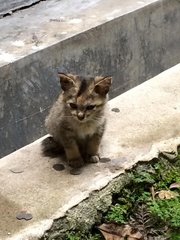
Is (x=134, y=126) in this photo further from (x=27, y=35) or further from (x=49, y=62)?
(x=27, y=35)

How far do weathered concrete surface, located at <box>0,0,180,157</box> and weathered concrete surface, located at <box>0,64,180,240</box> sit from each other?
2.66ft

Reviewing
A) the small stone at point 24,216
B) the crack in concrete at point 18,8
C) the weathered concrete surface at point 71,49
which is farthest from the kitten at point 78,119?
the crack in concrete at point 18,8

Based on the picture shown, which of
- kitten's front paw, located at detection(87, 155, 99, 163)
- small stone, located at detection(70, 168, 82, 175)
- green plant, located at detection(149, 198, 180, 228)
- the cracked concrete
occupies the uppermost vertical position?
the cracked concrete

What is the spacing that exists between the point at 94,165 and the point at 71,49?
65.5 inches

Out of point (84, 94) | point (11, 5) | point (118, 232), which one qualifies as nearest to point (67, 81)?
point (84, 94)

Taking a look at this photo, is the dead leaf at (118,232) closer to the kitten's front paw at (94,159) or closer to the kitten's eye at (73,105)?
the kitten's front paw at (94,159)

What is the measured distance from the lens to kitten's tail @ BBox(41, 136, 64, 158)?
4.21 m

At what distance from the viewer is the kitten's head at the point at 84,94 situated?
3.89m

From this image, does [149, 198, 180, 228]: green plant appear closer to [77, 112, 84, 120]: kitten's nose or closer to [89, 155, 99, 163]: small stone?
[89, 155, 99, 163]: small stone

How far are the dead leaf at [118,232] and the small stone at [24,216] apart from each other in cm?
44

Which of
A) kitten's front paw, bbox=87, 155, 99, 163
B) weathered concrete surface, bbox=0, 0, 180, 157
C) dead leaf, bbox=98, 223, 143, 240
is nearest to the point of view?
dead leaf, bbox=98, 223, 143, 240

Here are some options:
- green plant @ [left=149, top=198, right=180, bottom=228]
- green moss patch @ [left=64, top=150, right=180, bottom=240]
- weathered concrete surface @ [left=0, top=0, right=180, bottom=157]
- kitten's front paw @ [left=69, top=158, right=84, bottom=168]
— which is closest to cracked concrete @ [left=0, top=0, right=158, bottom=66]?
weathered concrete surface @ [left=0, top=0, right=180, bottom=157]

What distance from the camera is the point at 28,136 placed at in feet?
18.0

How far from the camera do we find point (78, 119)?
3896 millimetres
